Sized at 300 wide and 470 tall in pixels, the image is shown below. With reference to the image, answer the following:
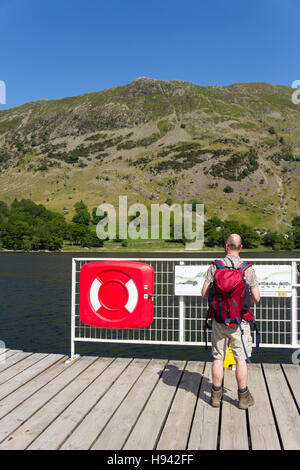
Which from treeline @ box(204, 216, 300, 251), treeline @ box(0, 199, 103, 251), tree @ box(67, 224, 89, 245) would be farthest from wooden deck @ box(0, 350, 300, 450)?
tree @ box(67, 224, 89, 245)

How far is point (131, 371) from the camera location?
17.7ft

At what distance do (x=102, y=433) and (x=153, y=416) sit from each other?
0.57 metres

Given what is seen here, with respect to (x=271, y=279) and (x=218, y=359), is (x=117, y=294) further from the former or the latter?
(x=271, y=279)

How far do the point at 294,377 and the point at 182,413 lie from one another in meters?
1.86

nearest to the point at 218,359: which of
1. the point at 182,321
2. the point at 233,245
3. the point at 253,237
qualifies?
the point at 233,245

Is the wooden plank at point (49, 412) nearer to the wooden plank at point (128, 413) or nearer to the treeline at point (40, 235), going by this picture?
the wooden plank at point (128, 413)

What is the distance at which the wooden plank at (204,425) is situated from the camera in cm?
337

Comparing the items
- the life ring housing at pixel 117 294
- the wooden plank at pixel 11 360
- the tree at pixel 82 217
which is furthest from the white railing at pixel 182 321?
the tree at pixel 82 217

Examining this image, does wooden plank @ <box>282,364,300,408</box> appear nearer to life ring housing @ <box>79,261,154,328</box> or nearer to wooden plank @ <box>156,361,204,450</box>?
wooden plank @ <box>156,361,204,450</box>

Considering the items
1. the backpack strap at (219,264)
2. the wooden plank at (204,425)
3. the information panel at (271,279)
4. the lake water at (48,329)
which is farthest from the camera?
the lake water at (48,329)

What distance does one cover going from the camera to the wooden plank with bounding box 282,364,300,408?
179 inches

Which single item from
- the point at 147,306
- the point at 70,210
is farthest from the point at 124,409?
the point at 70,210

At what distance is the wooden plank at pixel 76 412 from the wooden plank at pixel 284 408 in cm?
172

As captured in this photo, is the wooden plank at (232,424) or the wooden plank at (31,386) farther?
the wooden plank at (31,386)
